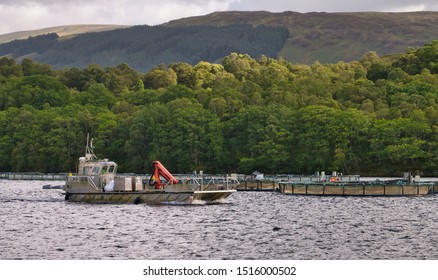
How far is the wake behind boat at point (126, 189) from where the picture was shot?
363 feet

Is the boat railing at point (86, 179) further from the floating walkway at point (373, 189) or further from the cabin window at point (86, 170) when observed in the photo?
the floating walkway at point (373, 189)

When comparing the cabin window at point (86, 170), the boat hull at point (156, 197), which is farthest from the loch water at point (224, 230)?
the cabin window at point (86, 170)

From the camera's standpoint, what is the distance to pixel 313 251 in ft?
236

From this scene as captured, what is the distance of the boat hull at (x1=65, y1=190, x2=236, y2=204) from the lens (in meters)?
110

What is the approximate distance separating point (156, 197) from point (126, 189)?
201 inches

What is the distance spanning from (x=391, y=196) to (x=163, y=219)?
4900 cm

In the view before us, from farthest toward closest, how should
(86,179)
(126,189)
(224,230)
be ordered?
(86,179) < (126,189) < (224,230)

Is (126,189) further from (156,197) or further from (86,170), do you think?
(86,170)

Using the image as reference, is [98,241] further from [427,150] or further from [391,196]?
[427,150]

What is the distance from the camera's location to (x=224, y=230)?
8594 centimetres

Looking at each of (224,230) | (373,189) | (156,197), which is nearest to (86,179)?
(156,197)
